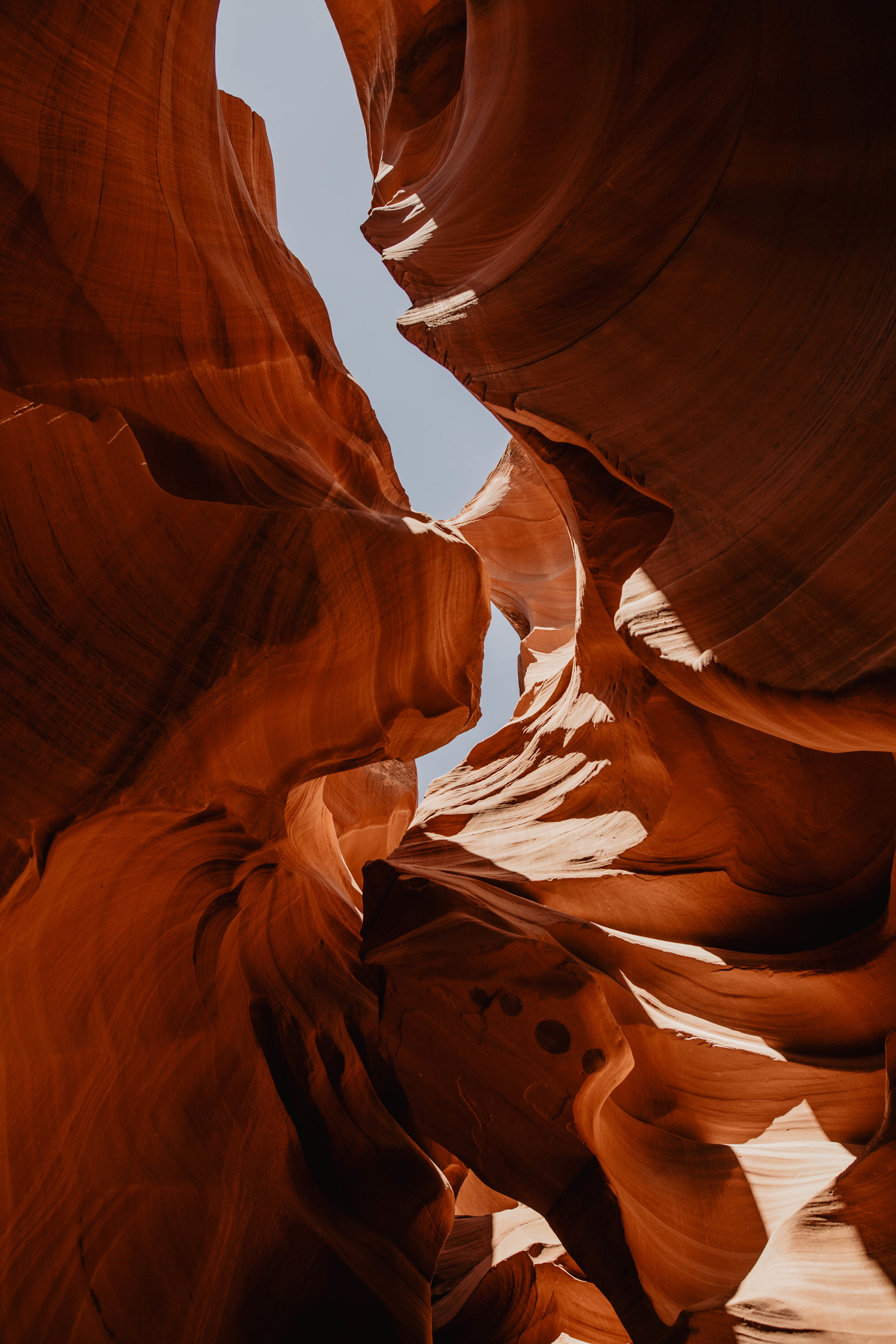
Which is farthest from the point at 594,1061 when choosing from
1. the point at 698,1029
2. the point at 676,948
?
the point at 676,948

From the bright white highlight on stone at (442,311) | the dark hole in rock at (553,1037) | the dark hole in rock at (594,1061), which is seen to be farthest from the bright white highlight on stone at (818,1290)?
the bright white highlight on stone at (442,311)

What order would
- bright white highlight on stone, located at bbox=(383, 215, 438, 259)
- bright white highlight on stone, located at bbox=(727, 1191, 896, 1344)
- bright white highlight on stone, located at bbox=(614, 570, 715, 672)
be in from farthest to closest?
bright white highlight on stone, located at bbox=(383, 215, 438, 259) → bright white highlight on stone, located at bbox=(614, 570, 715, 672) → bright white highlight on stone, located at bbox=(727, 1191, 896, 1344)

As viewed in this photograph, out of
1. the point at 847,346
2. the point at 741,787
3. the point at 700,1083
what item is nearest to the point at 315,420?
the point at 847,346

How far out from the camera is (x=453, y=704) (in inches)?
126

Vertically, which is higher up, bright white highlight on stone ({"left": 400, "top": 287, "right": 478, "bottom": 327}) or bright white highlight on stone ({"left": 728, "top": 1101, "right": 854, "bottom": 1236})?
bright white highlight on stone ({"left": 400, "top": 287, "right": 478, "bottom": 327})

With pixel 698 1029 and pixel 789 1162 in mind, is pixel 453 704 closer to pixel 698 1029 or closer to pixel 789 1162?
pixel 698 1029

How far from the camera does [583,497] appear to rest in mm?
3793

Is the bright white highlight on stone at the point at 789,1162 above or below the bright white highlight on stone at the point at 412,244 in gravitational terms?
below

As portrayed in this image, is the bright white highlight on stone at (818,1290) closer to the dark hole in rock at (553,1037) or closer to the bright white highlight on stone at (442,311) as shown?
the dark hole in rock at (553,1037)

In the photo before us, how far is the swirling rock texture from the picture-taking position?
7.41 ft

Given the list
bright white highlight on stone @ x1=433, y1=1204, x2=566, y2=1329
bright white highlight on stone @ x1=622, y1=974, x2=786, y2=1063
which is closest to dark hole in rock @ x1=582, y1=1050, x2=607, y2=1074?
bright white highlight on stone @ x1=622, y1=974, x2=786, y2=1063

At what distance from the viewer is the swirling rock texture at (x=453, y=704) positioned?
89.0 inches

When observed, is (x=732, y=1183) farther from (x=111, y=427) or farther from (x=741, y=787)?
(x=111, y=427)

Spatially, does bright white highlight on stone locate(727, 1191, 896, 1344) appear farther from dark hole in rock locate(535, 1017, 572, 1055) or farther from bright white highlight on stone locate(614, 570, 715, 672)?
bright white highlight on stone locate(614, 570, 715, 672)
